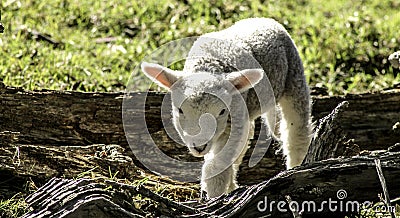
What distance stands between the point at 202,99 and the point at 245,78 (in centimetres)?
36

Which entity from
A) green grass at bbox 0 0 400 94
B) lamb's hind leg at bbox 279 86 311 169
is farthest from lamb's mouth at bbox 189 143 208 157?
green grass at bbox 0 0 400 94

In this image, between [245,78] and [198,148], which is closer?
[198,148]

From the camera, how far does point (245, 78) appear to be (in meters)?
5.07

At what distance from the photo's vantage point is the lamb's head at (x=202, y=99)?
16.2ft

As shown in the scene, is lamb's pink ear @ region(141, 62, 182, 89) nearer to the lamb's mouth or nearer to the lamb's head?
the lamb's head

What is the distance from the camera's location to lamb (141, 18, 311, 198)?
499 centimetres

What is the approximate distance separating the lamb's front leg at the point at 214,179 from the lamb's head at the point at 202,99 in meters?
0.18

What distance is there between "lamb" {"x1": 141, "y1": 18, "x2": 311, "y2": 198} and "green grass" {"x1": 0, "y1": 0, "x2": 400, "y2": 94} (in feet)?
6.86

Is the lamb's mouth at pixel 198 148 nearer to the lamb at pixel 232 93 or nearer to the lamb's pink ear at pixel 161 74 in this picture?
the lamb at pixel 232 93

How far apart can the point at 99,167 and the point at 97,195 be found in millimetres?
1474

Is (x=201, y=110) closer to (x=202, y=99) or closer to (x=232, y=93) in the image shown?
(x=202, y=99)

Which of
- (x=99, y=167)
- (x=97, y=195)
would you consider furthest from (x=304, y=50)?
(x=97, y=195)

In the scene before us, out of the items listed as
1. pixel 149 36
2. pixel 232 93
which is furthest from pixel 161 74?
pixel 149 36

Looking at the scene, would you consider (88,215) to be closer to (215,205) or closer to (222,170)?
(215,205)
